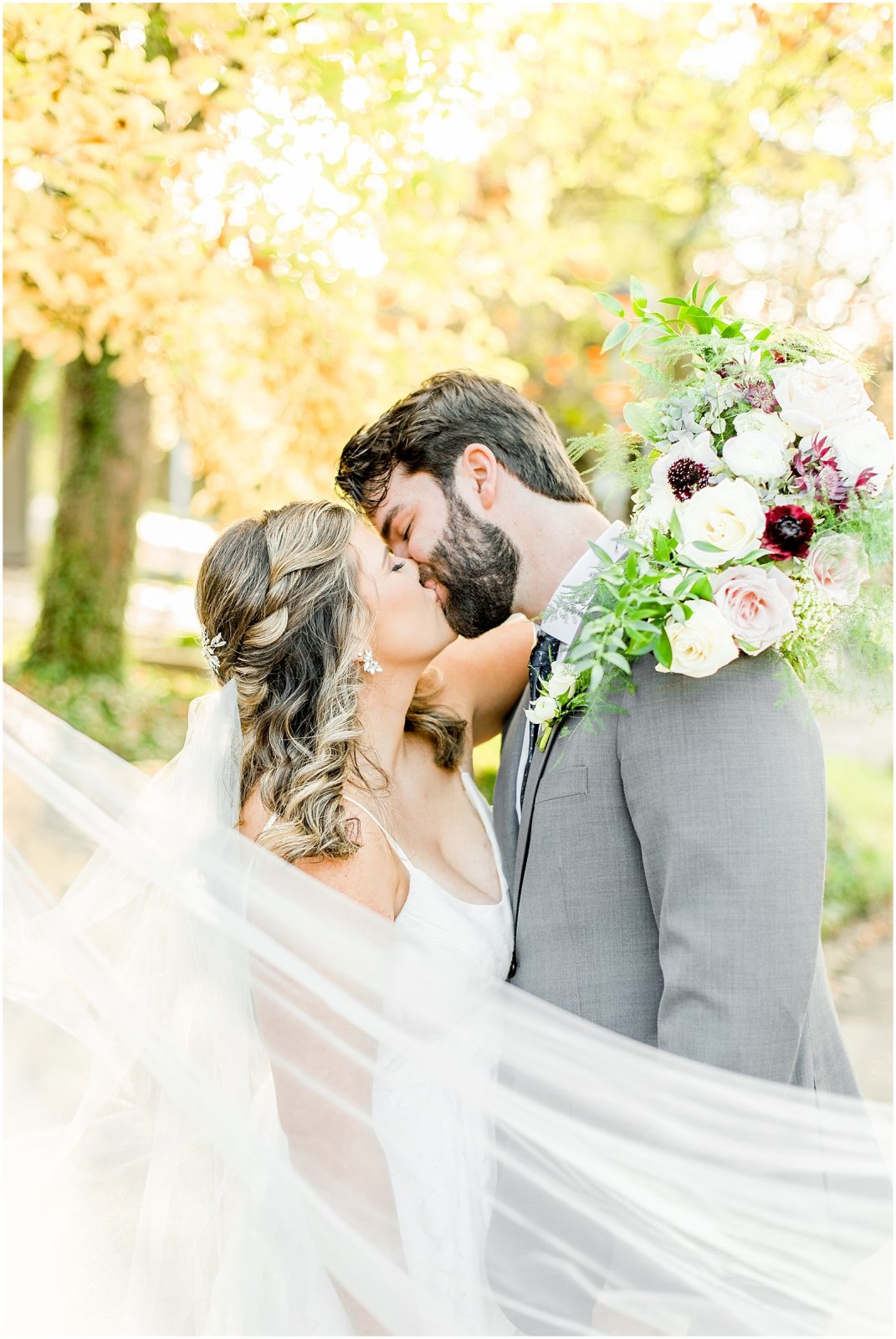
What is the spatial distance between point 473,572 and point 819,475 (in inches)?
36.0

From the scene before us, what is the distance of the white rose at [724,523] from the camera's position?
1.88 metres

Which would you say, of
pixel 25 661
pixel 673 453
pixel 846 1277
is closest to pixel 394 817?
pixel 673 453

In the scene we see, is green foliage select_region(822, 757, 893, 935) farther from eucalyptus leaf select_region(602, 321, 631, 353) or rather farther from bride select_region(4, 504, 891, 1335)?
eucalyptus leaf select_region(602, 321, 631, 353)

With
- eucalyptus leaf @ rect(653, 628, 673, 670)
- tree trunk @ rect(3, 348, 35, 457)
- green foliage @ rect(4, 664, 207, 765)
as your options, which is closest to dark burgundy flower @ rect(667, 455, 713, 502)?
eucalyptus leaf @ rect(653, 628, 673, 670)

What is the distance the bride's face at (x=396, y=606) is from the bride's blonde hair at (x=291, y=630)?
31 millimetres

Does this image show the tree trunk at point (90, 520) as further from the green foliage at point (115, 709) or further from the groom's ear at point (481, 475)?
the groom's ear at point (481, 475)

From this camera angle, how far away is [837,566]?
193 centimetres

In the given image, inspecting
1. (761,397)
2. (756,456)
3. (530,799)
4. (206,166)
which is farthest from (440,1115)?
(206,166)

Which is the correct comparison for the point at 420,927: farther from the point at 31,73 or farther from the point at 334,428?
the point at 334,428

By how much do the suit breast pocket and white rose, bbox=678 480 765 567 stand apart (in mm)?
504

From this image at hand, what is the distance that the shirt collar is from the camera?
239 cm

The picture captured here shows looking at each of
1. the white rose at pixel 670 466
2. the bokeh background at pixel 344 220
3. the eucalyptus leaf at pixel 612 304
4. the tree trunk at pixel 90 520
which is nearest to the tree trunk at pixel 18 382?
the bokeh background at pixel 344 220

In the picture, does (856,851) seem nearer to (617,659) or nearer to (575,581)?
(575,581)

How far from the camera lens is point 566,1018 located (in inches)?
83.4
